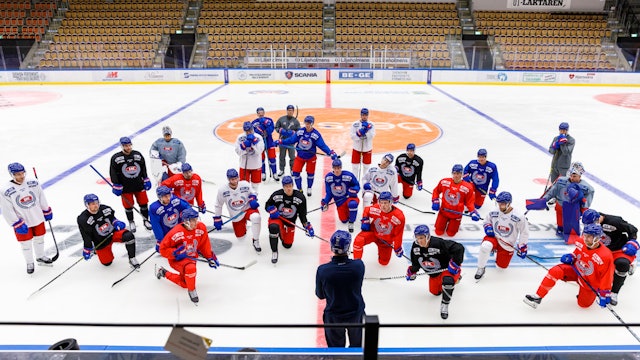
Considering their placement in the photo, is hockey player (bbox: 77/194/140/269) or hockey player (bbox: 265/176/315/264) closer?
hockey player (bbox: 77/194/140/269)

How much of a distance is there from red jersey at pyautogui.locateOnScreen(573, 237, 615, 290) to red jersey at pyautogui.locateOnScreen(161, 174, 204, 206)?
208 inches

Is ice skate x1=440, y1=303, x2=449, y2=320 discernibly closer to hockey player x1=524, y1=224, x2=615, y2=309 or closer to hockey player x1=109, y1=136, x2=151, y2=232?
hockey player x1=524, y1=224, x2=615, y2=309

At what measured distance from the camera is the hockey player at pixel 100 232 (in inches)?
220

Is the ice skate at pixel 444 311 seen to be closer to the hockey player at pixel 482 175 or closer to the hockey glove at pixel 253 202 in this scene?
the hockey glove at pixel 253 202

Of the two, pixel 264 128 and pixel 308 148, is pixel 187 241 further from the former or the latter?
pixel 264 128

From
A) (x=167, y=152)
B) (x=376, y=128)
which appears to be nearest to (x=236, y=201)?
(x=167, y=152)

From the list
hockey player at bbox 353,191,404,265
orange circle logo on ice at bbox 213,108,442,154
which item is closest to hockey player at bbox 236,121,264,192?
hockey player at bbox 353,191,404,265

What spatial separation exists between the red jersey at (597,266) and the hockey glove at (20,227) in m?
6.75

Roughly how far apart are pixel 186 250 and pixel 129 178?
7.98ft

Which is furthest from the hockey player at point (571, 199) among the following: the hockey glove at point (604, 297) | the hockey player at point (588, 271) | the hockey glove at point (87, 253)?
the hockey glove at point (87, 253)

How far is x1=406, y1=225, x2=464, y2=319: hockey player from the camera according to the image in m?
4.80

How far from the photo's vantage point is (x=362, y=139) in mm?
8922

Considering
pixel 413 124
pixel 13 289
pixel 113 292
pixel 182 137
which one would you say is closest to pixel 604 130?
pixel 413 124

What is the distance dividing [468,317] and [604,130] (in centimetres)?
1206
